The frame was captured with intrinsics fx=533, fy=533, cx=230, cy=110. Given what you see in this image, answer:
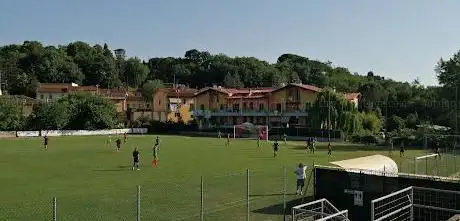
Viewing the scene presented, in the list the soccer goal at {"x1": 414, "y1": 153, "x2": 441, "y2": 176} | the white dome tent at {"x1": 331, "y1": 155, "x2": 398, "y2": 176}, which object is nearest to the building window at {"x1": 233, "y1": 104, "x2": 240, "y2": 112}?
the soccer goal at {"x1": 414, "y1": 153, "x2": 441, "y2": 176}

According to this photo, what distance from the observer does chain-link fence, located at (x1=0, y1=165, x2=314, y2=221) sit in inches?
717

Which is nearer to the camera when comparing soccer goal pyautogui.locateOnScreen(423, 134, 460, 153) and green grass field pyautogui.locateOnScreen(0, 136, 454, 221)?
green grass field pyautogui.locateOnScreen(0, 136, 454, 221)

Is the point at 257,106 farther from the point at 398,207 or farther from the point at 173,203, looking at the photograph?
the point at 398,207

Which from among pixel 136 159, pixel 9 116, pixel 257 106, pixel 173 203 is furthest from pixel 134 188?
pixel 257 106

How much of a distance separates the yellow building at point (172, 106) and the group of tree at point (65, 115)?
22304mm

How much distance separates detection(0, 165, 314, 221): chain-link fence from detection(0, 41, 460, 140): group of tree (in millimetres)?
73594

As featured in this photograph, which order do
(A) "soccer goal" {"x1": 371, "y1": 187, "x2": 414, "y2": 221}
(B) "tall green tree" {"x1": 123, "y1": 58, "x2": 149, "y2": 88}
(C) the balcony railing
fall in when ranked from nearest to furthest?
(A) "soccer goal" {"x1": 371, "y1": 187, "x2": 414, "y2": 221} < (C) the balcony railing < (B) "tall green tree" {"x1": 123, "y1": 58, "x2": 149, "y2": 88}

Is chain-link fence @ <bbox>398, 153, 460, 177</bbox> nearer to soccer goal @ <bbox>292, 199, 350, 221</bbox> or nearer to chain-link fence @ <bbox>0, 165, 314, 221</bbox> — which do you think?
chain-link fence @ <bbox>0, 165, 314, 221</bbox>

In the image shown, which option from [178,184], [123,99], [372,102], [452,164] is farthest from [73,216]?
[123,99]

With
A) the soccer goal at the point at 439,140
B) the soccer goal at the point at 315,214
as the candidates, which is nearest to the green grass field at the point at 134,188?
the soccer goal at the point at 315,214

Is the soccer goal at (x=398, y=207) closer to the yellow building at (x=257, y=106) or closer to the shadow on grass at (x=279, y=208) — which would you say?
the shadow on grass at (x=279, y=208)

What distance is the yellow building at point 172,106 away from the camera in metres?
119

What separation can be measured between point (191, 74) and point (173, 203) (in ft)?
517

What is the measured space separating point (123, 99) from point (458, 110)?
7922cm
